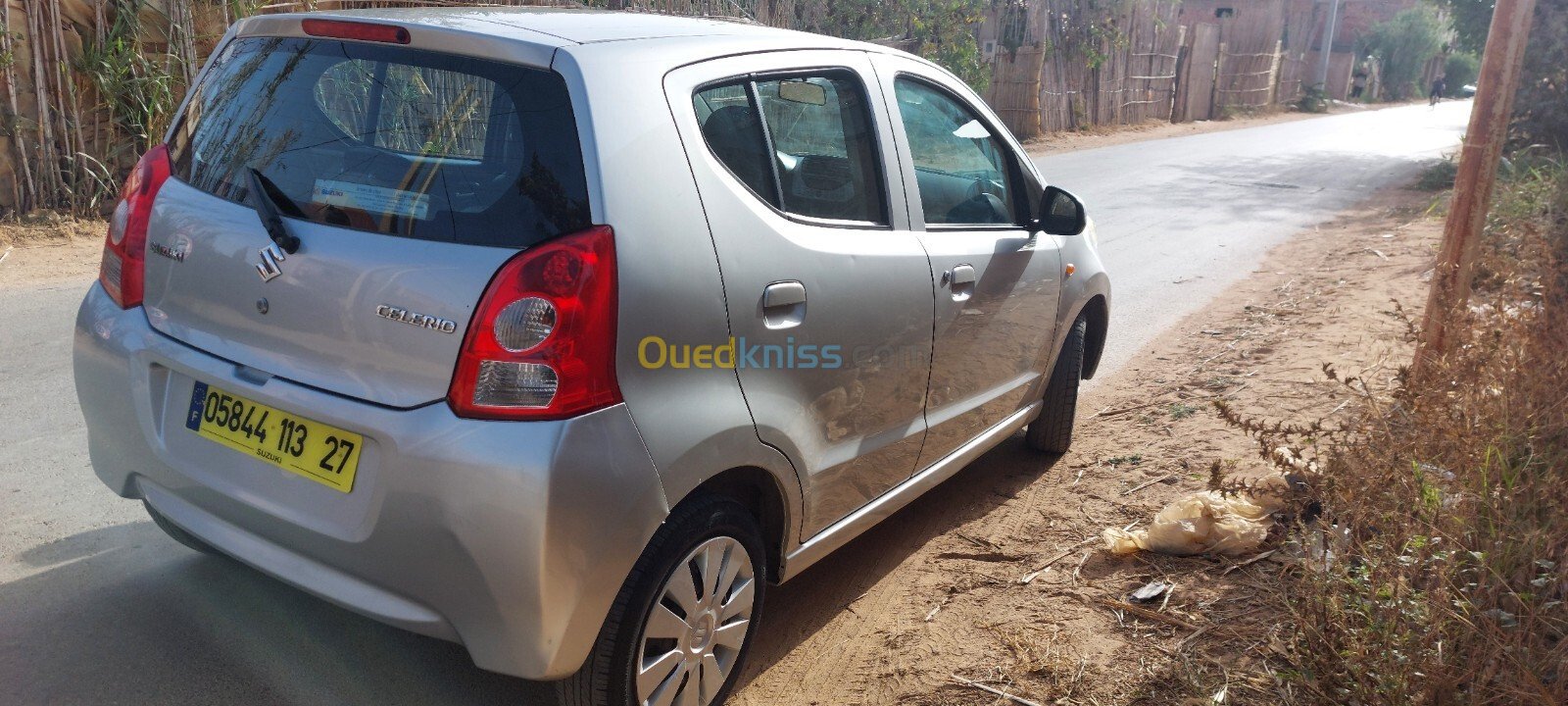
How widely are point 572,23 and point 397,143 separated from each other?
1.78ft

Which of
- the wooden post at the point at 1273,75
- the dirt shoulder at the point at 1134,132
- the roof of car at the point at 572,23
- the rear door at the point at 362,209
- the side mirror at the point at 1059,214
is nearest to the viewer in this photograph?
the rear door at the point at 362,209

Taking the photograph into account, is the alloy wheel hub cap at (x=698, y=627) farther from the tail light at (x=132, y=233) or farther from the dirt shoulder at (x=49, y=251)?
the dirt shoulder at (x=49, y=251)

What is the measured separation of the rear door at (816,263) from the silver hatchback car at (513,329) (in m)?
0.01

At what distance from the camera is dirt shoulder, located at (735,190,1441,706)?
3070 mm

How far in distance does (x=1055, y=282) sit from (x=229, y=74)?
Answer: 9.19 feet

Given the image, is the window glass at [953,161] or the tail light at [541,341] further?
the window glass at [953,161]

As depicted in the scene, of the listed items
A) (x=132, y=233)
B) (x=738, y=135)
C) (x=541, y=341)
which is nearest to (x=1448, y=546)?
(x=738, y=135)

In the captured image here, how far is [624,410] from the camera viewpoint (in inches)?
89.5

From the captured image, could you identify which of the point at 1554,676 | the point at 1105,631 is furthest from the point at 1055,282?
the point at 1554,676

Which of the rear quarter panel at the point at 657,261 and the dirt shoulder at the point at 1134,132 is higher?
the rear quarter panel at the point at 657,261

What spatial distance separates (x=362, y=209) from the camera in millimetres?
2418

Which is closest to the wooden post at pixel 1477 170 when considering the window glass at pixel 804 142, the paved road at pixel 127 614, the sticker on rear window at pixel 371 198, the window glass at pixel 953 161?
the paved road at pixel 127 614

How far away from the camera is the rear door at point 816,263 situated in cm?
262

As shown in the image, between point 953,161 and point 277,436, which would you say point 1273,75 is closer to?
point 953,161
